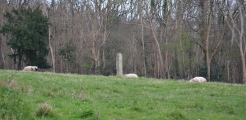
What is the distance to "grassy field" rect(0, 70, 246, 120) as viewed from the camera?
9.52 m

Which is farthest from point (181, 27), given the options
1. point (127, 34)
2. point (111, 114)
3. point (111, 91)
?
point (111, 114)

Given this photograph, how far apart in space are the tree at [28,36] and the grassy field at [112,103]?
20.1m

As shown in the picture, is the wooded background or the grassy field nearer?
the grassy field

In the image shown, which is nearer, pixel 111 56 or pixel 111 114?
pixel 111 114

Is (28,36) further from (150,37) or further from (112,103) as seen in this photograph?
(112,103)

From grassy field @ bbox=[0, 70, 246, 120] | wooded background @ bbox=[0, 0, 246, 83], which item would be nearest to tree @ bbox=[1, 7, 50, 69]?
wooded background @ bbox=[0, 0, 246, 83]

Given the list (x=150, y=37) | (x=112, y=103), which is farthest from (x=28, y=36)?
(x=112, y=103)

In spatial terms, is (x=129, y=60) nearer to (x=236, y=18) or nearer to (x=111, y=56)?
(x=111, y=56)

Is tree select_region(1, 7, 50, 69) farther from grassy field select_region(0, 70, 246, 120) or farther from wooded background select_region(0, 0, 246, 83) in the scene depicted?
grassy field select_region(0, 70, 246, 120)

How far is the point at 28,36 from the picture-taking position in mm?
35344

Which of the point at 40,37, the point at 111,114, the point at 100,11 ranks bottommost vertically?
the point at 111,114

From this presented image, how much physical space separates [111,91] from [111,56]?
3565 cm

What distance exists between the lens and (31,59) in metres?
35.9

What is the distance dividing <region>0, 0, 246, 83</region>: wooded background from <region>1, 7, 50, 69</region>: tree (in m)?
7.66
